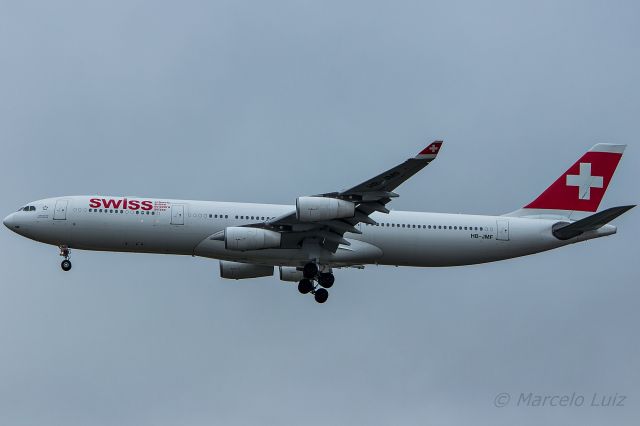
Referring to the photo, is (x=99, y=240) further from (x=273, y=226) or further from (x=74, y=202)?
(x=273, y=226)

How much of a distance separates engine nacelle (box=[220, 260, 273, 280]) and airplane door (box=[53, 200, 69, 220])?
883cm

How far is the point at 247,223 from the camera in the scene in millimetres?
54938

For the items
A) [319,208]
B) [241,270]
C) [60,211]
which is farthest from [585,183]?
[60,211]

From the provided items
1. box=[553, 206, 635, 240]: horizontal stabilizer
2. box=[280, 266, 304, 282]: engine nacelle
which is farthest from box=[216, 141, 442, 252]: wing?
box=[553, 206, 635, 240]: horizontal stabilizer

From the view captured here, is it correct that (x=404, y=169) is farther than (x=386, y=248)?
No

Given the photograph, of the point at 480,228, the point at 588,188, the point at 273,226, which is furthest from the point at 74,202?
the point at 588,188

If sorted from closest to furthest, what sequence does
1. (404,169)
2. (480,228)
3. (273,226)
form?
1. (404,169)
2. (273,226)
3. (480,228)

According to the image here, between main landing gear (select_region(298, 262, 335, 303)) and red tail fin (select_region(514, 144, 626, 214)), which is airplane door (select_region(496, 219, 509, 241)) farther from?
main landing gear (select_region(298, 262, 335, 303))

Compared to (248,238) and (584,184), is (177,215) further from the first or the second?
(584,184)

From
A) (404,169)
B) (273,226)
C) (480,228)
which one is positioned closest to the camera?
(404,169)

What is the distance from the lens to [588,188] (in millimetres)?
60656

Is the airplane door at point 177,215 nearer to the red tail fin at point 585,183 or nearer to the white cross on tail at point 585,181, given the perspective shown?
the red tail fin at point 585,183

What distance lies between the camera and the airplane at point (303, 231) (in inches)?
2071

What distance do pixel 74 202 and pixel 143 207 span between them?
346 cm
